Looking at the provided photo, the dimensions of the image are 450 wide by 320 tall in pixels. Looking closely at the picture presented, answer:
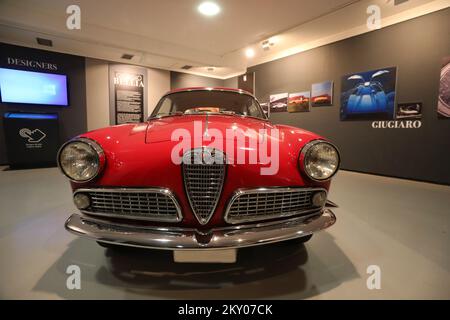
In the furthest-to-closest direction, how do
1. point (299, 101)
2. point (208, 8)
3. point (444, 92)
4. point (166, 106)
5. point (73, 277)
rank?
point (299, 101)
point (208, 8)
point (444, 92)
point (166, 106)
point (73, 277)

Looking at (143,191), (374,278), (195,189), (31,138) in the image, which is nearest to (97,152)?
(143,191)

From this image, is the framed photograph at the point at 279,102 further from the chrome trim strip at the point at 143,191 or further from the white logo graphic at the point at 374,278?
the chrome trim strip at the point at 143,191

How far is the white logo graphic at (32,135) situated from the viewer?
14.9 feet

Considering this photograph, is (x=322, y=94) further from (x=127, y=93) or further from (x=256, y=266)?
(x=127, y=93)

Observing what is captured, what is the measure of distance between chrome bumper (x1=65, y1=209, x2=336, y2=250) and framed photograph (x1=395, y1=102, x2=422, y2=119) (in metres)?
3.73

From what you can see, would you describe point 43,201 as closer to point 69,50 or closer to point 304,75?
point 69,50

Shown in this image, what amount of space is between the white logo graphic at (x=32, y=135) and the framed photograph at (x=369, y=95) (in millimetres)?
6268

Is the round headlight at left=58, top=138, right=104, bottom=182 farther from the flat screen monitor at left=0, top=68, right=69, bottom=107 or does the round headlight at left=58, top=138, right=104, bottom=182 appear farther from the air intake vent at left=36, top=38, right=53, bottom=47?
the flat screen monitor at left=0, top=68, right=69, bottom=107

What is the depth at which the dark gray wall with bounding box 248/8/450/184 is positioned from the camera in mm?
3391

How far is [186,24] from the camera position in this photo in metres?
4.15

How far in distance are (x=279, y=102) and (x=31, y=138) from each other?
5.61m

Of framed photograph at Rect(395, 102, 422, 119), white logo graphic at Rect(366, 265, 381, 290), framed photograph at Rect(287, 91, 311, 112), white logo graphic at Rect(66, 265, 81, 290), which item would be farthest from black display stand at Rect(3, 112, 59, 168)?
framed photograph at Rect(395, 102, 422, 119)

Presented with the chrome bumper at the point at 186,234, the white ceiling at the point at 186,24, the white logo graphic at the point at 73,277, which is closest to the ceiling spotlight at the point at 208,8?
the white ceiling at the point at 186,24
